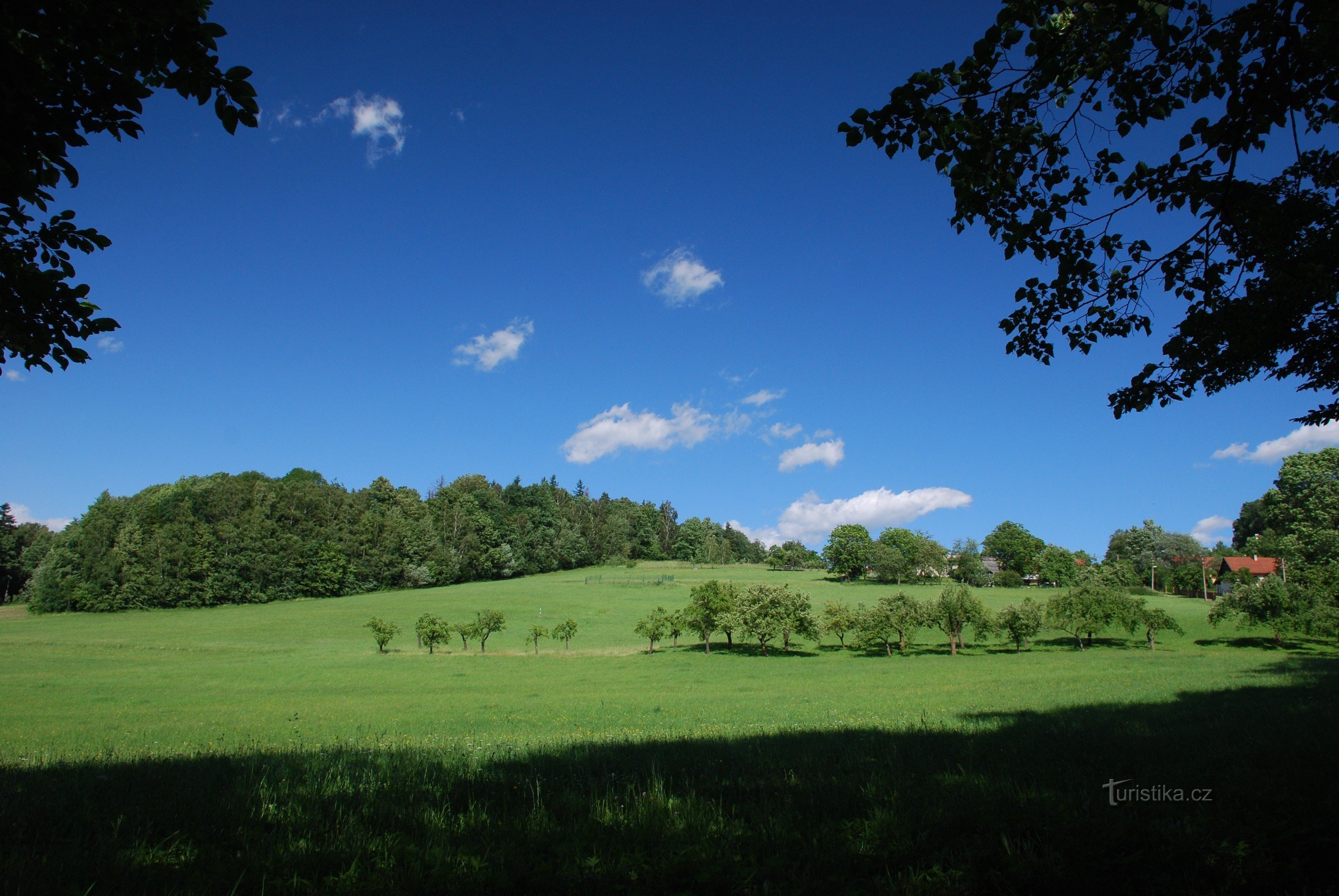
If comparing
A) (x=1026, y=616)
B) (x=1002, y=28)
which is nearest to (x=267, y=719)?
(x=1002, y=28)

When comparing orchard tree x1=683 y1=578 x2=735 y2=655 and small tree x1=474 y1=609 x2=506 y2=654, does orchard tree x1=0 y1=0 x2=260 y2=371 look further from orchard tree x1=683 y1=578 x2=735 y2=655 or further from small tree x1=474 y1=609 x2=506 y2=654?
small tree x1=474 y1=609 x2=506 y2=654

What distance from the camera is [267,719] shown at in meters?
18.5

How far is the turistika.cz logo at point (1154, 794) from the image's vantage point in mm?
4879

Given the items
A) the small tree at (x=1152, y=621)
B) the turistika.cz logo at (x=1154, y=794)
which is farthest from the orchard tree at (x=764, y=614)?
the turistika.cz logo at (x=1154, y=794)

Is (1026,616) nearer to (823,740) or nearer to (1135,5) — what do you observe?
(823,740)

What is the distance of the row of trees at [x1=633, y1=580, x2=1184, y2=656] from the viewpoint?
156ft

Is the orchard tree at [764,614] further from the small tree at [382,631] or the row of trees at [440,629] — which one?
the small tree at [382,631]

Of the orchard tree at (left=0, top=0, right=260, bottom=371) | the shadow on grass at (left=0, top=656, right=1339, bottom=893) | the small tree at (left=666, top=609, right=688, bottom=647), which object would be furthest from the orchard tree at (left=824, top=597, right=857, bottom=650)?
the orchard tree at (left=0, top=0, right=260, bottom=371)

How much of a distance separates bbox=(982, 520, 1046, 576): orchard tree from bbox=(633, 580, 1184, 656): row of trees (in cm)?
7768

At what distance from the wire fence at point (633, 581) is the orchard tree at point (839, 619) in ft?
158

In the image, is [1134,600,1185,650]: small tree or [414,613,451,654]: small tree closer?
[1134,600,1185,650]: small tree

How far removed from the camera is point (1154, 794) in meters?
5.03

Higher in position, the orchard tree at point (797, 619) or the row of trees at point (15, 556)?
the row of trees at point (15, 556)

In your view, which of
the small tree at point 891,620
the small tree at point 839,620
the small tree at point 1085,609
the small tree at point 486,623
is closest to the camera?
the small tree at point 1085,609
